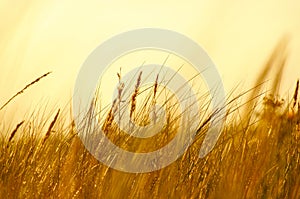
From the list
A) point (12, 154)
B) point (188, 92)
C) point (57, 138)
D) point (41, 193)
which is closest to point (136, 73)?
point (188, 92)

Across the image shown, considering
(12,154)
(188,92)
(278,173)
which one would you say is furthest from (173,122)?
(12,154)

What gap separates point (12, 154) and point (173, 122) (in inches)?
22.1

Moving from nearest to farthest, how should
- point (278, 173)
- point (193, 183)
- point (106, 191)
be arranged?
point (106, 191) < point (193, 183) < point (278, 173)

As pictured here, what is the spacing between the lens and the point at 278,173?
2252mm

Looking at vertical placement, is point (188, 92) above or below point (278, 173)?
above

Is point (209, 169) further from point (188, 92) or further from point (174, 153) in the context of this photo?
point (188, 92)

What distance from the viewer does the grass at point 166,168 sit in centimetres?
195

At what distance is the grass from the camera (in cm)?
195

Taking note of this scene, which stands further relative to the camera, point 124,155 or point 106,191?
point 124,155

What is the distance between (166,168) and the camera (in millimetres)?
2105

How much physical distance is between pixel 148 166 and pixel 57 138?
1.43 feet

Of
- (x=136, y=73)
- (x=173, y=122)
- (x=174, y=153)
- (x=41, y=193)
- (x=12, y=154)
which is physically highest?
(x=136, y=73)

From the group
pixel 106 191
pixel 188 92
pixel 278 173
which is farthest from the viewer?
pixel 188 92

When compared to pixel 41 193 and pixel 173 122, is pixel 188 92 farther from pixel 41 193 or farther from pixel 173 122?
pixel 41 193
